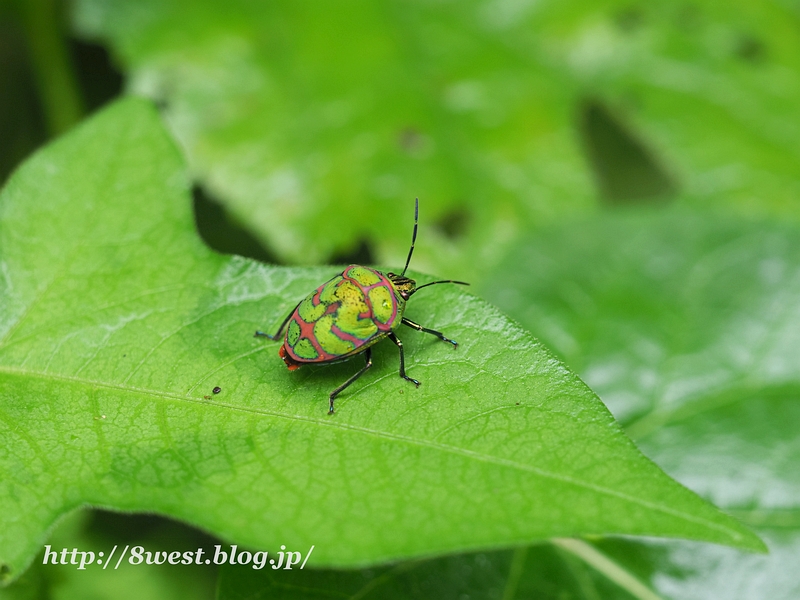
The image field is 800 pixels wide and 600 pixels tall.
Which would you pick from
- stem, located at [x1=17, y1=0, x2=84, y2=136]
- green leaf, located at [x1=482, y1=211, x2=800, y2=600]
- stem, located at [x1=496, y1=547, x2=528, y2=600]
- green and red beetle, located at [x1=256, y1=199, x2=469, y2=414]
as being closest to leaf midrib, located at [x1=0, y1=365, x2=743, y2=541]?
green and red beetle, located at [x1=256, y1=199, x2=469, y2=414]

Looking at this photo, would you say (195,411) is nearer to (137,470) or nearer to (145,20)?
(137,470)

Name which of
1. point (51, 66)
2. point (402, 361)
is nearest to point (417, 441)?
point (402, 361)

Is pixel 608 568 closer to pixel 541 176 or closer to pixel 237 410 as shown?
pixel 237 410

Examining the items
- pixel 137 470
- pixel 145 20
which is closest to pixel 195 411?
pixel 137 470

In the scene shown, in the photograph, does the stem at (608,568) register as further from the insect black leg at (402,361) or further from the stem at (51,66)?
the stem at (51,66)

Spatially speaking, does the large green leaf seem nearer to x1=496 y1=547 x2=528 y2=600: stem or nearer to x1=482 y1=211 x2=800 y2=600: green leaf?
x1=482 y1=211 x2=800 y2=600: green leaf

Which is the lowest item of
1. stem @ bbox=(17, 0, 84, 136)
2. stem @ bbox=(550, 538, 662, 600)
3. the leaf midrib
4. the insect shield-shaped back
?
stem @ bbox=(550, 538, 662, 600)
